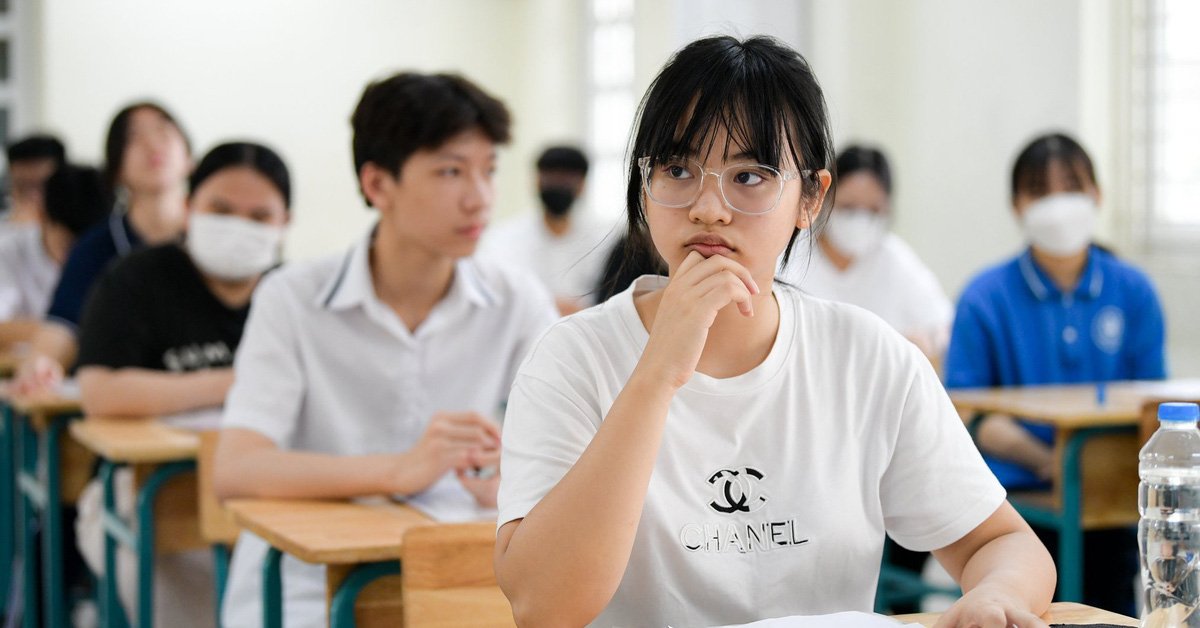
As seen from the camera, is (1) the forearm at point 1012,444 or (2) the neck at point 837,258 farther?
(2) the neck at point 837,258

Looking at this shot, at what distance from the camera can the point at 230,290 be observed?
109 inches

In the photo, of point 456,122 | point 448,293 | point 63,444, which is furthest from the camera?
point 63,444

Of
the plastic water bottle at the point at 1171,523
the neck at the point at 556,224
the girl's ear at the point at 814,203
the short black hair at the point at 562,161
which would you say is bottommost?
the plastic water bottle at the point at 1171,523

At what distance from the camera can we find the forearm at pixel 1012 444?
2.94 m

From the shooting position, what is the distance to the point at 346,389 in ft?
6.98

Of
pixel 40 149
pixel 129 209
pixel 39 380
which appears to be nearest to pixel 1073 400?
pixel 39 380

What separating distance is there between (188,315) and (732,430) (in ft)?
6.01

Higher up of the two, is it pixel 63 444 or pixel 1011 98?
pixel 1011 98

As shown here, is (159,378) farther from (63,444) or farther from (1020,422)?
(1020,422)

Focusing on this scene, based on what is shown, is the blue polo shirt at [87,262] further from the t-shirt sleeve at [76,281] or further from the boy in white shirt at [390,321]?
the boy in white shirt at [390,321]

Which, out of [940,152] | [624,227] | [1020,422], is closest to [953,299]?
[940,152]

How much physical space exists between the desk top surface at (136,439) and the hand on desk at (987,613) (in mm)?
1655

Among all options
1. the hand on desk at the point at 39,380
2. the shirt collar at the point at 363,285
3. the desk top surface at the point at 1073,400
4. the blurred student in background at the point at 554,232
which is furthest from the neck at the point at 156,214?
the desk top surface at the point at 1073,400

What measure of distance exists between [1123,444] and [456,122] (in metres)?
1.68
